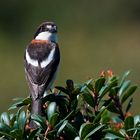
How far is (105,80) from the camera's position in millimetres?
3594

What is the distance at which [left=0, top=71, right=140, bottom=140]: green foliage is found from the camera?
3158 millimetres

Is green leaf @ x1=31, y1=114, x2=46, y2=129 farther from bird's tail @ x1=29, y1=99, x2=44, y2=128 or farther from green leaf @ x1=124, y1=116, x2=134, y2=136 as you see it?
green leaf @ x1=124, y1=116, x2=134, y2=136

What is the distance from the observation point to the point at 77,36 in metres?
13.3

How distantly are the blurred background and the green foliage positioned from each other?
6558mm

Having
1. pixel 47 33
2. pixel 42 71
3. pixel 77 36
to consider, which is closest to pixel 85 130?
pixel 42 71

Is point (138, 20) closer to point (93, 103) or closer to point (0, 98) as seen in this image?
point (0, 98)

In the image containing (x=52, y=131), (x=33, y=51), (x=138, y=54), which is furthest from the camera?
(x=138, y=54)

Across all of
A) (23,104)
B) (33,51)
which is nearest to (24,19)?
(33,51)

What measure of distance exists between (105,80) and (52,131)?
51 cm

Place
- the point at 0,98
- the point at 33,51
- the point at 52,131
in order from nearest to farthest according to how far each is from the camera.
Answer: the point at 52,131
the point at 33,51
the point at 0,98

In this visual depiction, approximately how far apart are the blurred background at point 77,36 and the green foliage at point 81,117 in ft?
21.5

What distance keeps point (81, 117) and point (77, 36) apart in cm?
990

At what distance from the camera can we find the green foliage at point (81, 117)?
10.4 ft

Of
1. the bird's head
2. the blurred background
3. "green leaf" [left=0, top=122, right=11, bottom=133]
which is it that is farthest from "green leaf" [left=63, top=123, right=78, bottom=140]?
the blurred background
